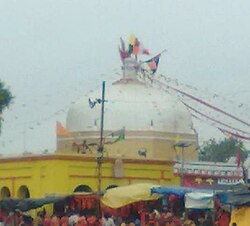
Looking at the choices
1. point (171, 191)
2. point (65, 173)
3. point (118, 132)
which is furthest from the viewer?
point (118, 132)

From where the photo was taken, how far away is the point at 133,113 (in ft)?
152

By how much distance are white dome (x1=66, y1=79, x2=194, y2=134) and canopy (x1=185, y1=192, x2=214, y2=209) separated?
62.5ft

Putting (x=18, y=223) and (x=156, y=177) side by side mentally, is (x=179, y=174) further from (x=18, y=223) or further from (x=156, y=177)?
(x=18, y=223)

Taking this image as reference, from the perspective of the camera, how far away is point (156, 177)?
1558 inches

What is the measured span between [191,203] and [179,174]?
14.3m

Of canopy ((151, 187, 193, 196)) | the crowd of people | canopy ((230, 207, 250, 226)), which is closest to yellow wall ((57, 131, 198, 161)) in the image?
the crowd of people

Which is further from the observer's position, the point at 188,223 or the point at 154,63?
the point at 154,63

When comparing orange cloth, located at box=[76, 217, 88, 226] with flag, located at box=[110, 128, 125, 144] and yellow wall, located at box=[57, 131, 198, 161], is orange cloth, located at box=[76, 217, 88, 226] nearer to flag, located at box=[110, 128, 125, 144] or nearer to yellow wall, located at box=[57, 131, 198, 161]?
flag, located at box=[110, 128, 125, 144]

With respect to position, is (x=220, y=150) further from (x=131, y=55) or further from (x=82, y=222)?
(x=82, y=222)

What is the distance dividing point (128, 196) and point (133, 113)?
58.7 ft

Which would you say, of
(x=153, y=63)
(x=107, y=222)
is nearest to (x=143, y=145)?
(x=153, y=63)

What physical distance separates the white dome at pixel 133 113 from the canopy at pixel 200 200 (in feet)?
62.5

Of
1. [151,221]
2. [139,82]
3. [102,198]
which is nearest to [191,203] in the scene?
[151,221]

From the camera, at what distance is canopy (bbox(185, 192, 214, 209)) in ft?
86.2
